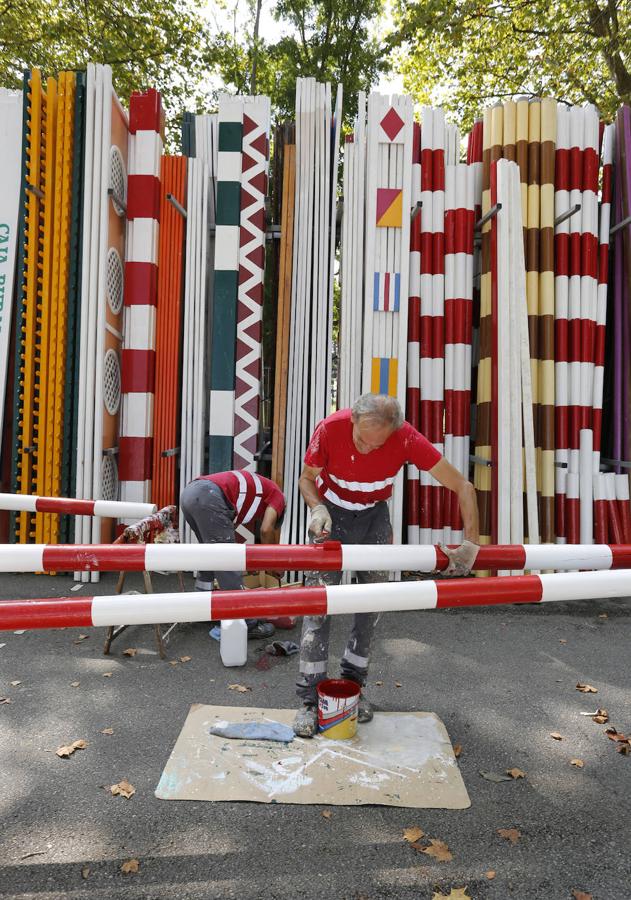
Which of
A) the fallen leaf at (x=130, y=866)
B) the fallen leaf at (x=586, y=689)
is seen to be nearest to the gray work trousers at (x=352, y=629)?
the fallen leaf at (x=130, y=866)

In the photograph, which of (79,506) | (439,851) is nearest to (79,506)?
(79,506)

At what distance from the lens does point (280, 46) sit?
40.9 ft

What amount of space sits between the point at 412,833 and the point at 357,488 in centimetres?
159

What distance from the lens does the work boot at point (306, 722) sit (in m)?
3.26

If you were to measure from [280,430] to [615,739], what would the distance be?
387 centimetres

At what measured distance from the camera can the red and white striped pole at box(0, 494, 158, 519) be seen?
338 cm

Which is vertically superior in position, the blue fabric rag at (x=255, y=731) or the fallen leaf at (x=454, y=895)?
the blue fabric rag at (x=255, y=731)

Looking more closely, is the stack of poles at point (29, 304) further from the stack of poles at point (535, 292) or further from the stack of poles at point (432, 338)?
the stack of poles at point (535, 292)

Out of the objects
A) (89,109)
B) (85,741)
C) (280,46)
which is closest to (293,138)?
(89,109)

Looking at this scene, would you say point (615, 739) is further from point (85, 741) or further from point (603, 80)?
point (603, 80)

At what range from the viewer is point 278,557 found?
2529 millimetres

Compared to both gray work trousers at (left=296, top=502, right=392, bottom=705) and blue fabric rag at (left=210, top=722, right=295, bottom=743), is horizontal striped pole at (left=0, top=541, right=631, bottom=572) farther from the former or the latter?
blue fabric rag at (left=210, top=722, right=295, bottom=743)

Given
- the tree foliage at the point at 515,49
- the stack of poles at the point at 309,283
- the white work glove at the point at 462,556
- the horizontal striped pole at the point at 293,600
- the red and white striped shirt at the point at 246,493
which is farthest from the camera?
the tree foliage at the point at 515,49

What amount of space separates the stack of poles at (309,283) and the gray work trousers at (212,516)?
169cm
